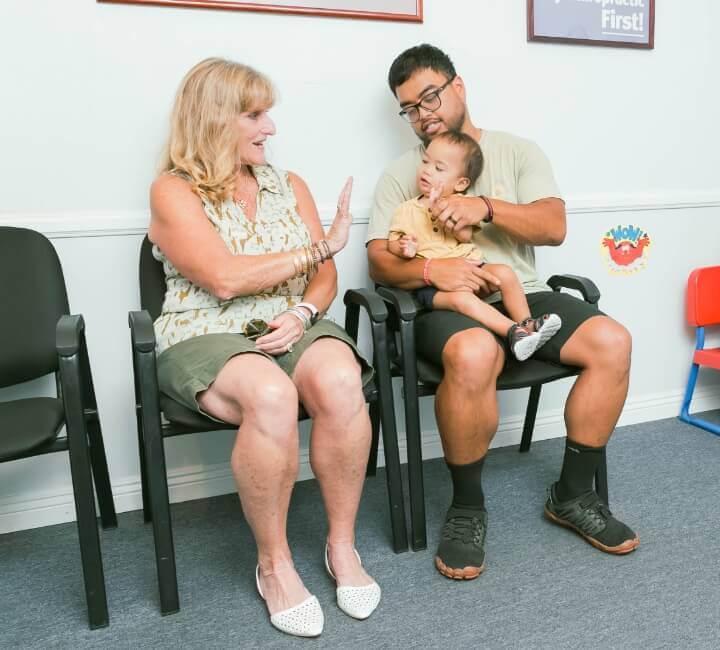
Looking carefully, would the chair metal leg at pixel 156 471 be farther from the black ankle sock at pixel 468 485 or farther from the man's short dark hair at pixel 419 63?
the man's short dark hair at pixel 419 63

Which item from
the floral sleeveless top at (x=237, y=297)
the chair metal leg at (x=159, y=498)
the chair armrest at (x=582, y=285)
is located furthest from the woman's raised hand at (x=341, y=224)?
the chair armrest at (x=582, y=285)

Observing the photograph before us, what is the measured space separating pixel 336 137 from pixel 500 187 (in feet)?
1.81

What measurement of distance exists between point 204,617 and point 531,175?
1.48 meters

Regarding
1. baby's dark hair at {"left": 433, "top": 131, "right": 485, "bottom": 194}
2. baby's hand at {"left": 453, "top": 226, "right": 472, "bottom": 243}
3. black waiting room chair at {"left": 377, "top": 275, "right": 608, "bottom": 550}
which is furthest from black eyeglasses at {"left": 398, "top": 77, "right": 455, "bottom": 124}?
black waiting room chair at {"left": 377, "top": 275, "right": 608, "bottom": 550}

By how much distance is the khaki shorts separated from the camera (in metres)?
1.52

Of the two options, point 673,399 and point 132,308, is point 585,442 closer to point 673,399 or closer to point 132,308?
point 673,399

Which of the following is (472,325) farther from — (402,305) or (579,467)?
(579,467)

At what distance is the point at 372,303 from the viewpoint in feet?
5.67

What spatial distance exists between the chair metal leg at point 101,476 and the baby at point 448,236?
0.96 meters

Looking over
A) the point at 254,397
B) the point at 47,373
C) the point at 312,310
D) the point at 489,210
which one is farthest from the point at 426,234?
the point at 47,373

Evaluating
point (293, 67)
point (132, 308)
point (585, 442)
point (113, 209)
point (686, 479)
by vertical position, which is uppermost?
point (293, 67)

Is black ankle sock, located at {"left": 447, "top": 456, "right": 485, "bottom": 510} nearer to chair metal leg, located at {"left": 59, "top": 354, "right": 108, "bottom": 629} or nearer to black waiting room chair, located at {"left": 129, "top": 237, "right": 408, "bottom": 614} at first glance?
black waiting room chair, located at {"left": 129, "top": 237, "right": 408, "bottom": 614}

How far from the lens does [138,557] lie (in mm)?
1833

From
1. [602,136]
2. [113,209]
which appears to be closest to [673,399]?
[602,136]
